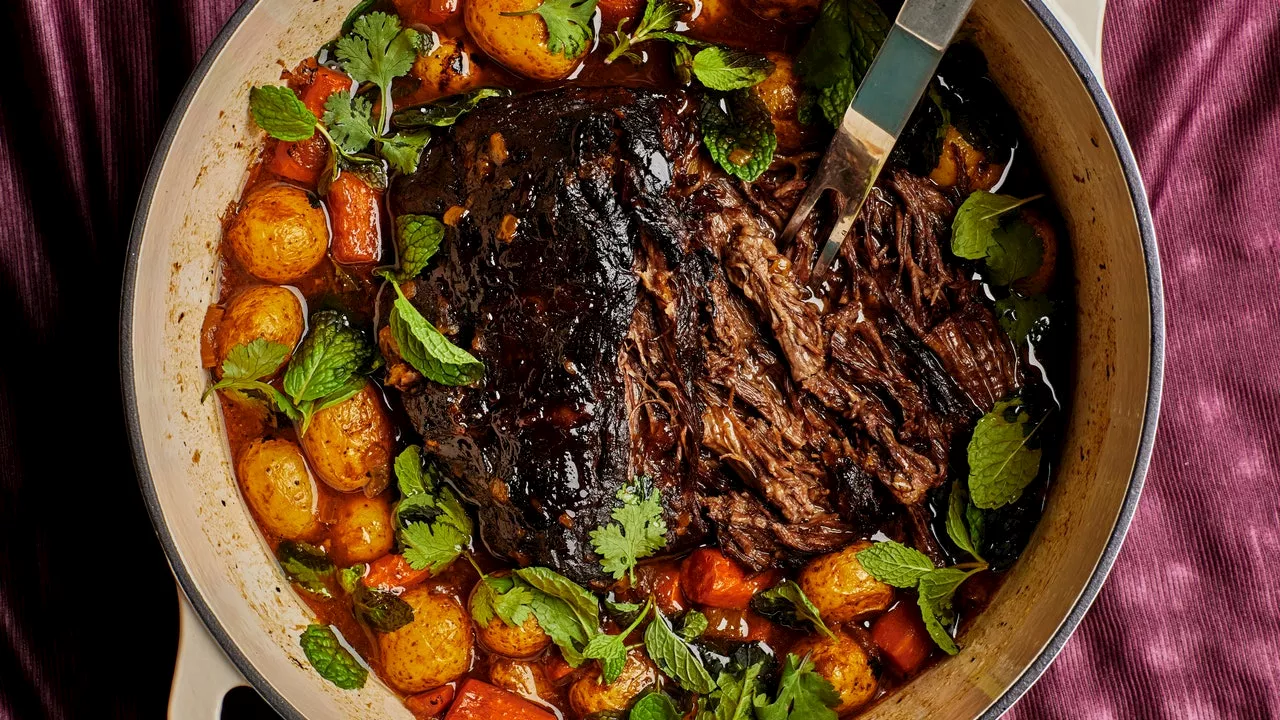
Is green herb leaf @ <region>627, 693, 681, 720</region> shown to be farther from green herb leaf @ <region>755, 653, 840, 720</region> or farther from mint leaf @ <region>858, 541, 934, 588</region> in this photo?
mint leaf @ <region>858, 541, 934, 588</region>

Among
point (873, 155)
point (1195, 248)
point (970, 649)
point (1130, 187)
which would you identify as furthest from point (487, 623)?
point (1195, 248)

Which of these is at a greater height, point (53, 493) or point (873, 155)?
point (873, 155)

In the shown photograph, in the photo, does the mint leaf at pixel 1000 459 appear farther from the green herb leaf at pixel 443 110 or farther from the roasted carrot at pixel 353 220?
the roasted carrot at pixel 353 220

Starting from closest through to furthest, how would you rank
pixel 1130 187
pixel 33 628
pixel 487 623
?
pixel 1130 187 < pixel 487 623 < pixel 33 628

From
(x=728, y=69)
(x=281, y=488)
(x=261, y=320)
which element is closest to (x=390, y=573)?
(x=281, y=488)

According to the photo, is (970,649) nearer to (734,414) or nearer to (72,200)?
(734,414)

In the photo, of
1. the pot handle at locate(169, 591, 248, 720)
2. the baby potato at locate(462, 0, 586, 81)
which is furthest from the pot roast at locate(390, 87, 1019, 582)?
the pot handle at locate(169, 591, 248, 720)
